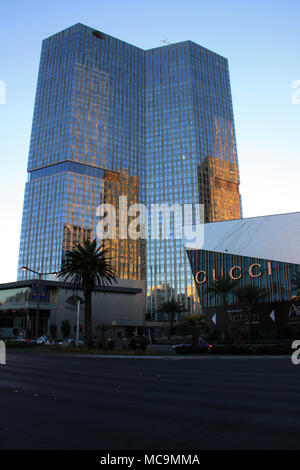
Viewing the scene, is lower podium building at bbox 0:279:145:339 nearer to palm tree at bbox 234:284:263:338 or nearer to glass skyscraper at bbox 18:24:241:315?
palm tree at bbox 234:284:263:338

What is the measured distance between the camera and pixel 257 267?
7388 centimetres

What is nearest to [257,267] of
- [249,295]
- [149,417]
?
[249,295]

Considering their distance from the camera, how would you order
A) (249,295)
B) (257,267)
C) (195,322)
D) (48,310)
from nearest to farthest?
(195,322) < (249,295) < (257,267) < (48,310)

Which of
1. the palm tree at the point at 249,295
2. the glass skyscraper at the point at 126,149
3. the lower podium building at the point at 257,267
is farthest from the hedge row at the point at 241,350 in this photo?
the glass skyscraper at the point at 126,149

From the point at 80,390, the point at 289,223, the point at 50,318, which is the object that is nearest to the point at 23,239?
the point at 50,318

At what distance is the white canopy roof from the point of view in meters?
70.9

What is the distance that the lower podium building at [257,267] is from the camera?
70812mm

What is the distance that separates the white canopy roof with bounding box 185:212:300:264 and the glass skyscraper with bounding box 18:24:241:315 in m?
71.1

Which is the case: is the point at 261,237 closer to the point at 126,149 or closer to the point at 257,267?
the point at 257,267

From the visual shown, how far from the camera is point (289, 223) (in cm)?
7150

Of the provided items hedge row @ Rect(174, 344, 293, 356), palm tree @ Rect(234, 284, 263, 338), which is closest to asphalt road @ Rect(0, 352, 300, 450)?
hedge row @ Rect(174, 344, 293, 356)

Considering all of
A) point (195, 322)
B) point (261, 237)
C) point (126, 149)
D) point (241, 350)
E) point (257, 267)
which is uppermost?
point (126, 149)

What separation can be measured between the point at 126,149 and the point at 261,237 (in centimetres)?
11455

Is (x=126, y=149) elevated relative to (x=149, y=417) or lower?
elevated
